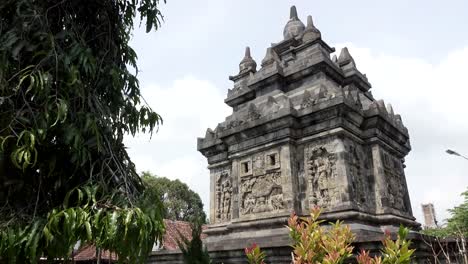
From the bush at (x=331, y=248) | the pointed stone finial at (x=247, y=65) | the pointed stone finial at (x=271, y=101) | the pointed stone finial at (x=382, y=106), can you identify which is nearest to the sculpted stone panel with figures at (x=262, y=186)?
the pointed stone finial at (x=271, y=101)

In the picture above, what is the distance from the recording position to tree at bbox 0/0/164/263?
3119 millimetres

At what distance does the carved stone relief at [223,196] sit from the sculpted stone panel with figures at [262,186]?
2.70 feet

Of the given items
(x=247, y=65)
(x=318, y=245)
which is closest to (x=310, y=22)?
(x=247, y=65)

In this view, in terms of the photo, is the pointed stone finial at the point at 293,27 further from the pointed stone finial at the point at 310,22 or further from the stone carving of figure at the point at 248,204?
the stone carving of figure at the point at 248,204

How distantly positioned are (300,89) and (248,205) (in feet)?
10.4

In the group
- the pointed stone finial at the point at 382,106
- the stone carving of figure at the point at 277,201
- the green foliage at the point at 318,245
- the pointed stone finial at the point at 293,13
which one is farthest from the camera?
the pointed stone finial at the point at 293,13

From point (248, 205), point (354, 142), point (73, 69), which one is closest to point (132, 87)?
point (73, 69)

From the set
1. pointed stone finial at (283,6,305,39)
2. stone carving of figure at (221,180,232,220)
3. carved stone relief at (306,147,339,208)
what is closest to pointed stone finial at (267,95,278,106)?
carved stone relief at (306,147,339,208)

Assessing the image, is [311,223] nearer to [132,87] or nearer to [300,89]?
[132,87]

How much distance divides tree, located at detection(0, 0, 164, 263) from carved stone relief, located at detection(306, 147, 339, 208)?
436 centimetres

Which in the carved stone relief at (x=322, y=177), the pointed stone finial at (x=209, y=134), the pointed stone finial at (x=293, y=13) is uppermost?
the pointed stone finial at (x=293, y=13)

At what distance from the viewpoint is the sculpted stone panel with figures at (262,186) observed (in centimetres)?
794

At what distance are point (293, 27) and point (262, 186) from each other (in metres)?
5.48

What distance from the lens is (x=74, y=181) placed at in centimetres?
396
